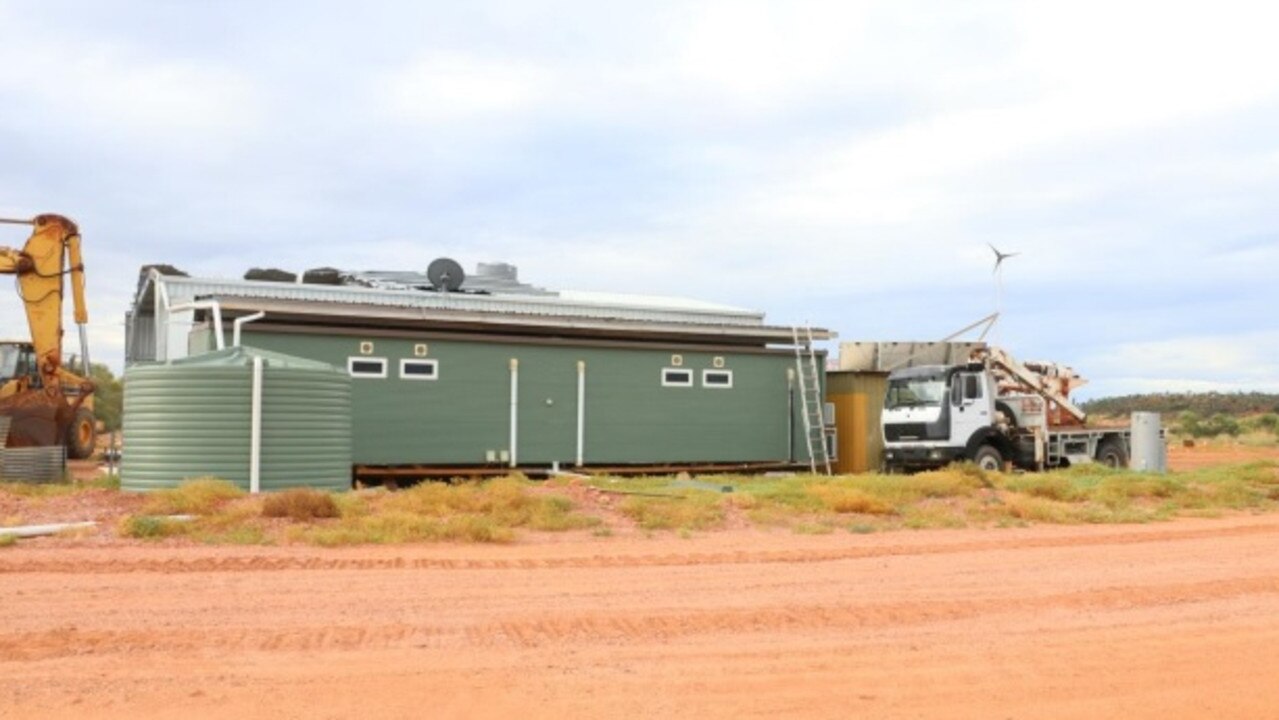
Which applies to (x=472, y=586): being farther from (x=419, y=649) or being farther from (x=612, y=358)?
(x=612, y=358)

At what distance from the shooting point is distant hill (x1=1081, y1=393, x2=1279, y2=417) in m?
85.4

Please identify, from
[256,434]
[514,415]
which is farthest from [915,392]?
[256,434]

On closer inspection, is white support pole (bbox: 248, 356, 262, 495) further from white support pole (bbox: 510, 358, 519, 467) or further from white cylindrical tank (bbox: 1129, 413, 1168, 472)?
white cylindrical tank (bbox: 1129, 413, 1168, 472)

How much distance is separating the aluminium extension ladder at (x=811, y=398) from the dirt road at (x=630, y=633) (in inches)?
567

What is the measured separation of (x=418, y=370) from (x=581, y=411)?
353cm

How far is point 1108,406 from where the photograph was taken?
9462 centimetres

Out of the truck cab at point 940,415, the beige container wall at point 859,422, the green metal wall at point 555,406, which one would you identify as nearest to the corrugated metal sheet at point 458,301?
the green metal wall at point 555,406

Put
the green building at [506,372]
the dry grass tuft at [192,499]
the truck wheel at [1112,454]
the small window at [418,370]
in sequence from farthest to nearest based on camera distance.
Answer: the truck wheel at [1112,454] < the small window at [418,370] < the green building at [506,372] < the dry grass tuft at [192,499]

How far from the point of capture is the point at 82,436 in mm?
35344

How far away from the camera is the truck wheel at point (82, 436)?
114 ft

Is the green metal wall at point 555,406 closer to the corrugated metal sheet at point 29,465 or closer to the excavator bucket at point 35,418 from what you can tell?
the corrugated metal sheet at point 29,465

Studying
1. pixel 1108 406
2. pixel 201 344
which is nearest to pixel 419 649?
pixel 201 344

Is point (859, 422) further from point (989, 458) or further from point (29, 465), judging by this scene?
point (29, 465)

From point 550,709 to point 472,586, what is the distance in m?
4.31
